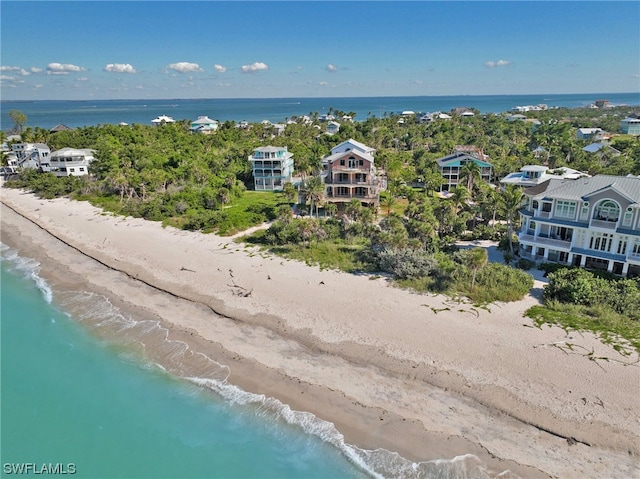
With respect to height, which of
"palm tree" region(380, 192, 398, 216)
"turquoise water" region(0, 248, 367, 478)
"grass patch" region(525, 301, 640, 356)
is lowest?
"turquoise water" region(0, 248, 367, 478)

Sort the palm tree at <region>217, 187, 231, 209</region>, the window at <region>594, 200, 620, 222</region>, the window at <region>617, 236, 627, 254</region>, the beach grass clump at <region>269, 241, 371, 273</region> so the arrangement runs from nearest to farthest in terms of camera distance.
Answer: the window at <region>617, 236, 627, 254</region>, the window at <region>594, 200, 620, 222</region>, the beach grass clump at <region>269, 241, 371, 273</region>, the palm tree at <region>217, 187, 231, 209</region>

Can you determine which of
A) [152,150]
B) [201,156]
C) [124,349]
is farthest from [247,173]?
[124,349]

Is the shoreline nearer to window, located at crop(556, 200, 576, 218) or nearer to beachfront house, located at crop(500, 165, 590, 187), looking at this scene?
window, located at crop(556, 200, 576, 218)

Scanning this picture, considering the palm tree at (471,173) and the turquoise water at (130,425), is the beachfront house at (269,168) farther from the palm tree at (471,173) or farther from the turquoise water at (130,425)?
the turquoise water at (130,425)

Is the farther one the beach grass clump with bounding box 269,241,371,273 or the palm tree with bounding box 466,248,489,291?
the beach grass clump with bounding box 269,241,371,273

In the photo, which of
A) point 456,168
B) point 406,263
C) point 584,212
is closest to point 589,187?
point 584,212

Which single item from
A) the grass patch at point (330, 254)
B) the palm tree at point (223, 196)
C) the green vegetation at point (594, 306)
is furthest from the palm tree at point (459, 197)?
the palm tree at point (223, 196)

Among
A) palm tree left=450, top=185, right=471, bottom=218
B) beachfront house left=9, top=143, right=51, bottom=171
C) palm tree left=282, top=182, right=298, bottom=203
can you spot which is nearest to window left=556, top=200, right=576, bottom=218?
palm tree left=450, top=185, right=471, bottom=218
